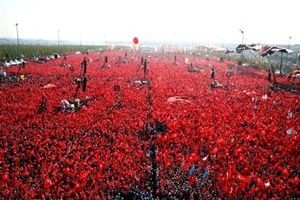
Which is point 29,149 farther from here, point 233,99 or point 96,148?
point 233,99

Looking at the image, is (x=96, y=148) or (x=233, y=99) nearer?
(x=96, y=148)

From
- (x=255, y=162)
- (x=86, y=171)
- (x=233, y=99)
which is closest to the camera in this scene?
(x=86, y=171)

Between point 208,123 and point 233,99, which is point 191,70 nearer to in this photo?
point 233,99

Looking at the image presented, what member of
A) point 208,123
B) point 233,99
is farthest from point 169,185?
point 233,99

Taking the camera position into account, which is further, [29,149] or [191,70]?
[191,70]

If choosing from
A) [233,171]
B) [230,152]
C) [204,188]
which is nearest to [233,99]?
[230,152]

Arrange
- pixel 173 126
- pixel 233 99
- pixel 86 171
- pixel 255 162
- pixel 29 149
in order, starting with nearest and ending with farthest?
pixel 86 171 → pixel 255 162 → pixel 29 149 → pixel 173 126 → pixel 233 99
